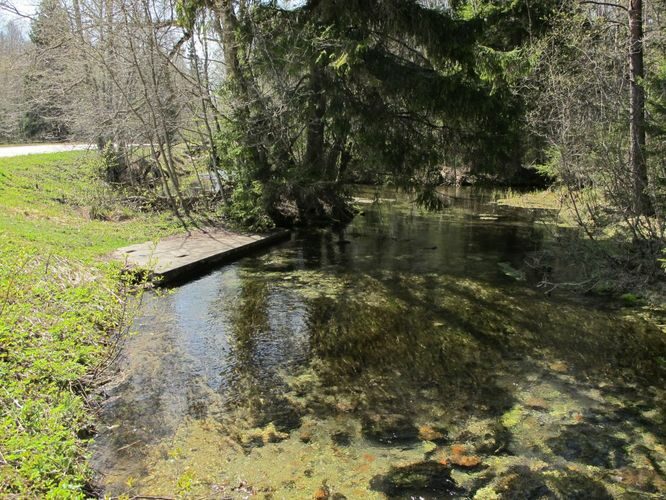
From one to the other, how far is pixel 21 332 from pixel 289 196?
10.7 meters

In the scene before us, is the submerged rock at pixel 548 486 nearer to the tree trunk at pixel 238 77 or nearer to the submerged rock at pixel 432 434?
the submerged rock at pixel 432 434

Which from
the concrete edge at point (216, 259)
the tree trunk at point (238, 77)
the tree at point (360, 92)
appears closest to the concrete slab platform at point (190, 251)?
the concrete edge at point (216, 259)

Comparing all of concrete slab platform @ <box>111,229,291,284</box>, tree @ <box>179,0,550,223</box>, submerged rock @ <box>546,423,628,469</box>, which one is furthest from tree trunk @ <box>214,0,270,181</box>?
submerged rock @ <box>546,423,628,469</box>

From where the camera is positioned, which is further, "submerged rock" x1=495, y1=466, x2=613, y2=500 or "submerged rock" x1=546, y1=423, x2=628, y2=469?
"submerged rock" x1=546, y1=423, x2=628, y2=469

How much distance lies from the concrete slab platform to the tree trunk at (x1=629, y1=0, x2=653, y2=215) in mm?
7509

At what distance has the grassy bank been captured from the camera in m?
3.34

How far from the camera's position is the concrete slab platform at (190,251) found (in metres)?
9.52

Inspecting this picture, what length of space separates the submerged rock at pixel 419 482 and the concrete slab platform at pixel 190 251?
5429 mm

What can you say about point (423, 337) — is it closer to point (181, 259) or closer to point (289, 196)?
point (181, 259)

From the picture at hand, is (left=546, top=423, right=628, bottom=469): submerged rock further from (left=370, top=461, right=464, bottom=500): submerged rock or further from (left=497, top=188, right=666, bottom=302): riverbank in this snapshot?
(left=497, top=188, right=666, bottom=302): riverbank

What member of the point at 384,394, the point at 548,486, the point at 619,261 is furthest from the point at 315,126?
the point at 548,486

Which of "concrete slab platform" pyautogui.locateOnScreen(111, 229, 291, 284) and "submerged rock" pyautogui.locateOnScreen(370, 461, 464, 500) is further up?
"concrete slab platform" pyautogui.locateOnScreen(111, 229, 291, 284)

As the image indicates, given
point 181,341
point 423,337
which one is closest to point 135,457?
point 181,341

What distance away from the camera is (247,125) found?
13.3 meters
